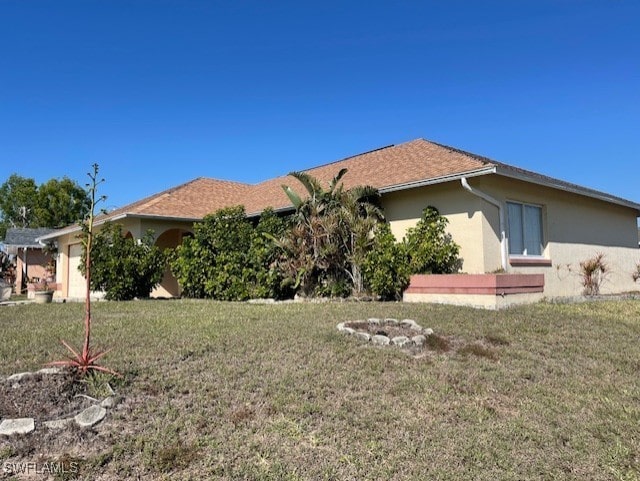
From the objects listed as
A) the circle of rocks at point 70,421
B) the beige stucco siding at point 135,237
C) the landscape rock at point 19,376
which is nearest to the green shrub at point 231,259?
the beige stucco siding at point 135,237

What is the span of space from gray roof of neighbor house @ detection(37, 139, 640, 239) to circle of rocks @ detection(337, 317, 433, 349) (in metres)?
4.87

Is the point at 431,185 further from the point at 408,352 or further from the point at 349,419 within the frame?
the point at 349,419

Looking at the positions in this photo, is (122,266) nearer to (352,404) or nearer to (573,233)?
(352,404)

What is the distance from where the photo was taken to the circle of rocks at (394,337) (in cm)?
674

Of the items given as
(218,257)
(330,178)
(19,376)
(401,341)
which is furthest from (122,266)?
(401,341)

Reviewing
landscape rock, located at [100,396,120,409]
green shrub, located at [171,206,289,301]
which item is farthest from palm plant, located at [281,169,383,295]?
landscape rock, located at [100,396,120,409]

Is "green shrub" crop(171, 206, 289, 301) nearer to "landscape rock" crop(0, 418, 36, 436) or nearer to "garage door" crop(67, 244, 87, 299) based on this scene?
"garage door" crop(67, 244, 87, 299)

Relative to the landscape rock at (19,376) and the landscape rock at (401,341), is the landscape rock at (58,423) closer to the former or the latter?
the landscape rock at (19,376)

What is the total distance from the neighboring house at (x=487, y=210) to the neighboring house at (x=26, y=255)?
51.1 feet

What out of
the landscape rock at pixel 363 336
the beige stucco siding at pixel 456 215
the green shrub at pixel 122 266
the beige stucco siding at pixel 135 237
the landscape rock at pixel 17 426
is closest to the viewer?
the landscape rock at pixel 17 426

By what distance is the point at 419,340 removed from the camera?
6789 millimetres

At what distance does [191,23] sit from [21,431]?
11837 mm

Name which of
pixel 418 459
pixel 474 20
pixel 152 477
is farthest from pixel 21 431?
pixel 474 20

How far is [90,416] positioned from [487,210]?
1015 centimetres
